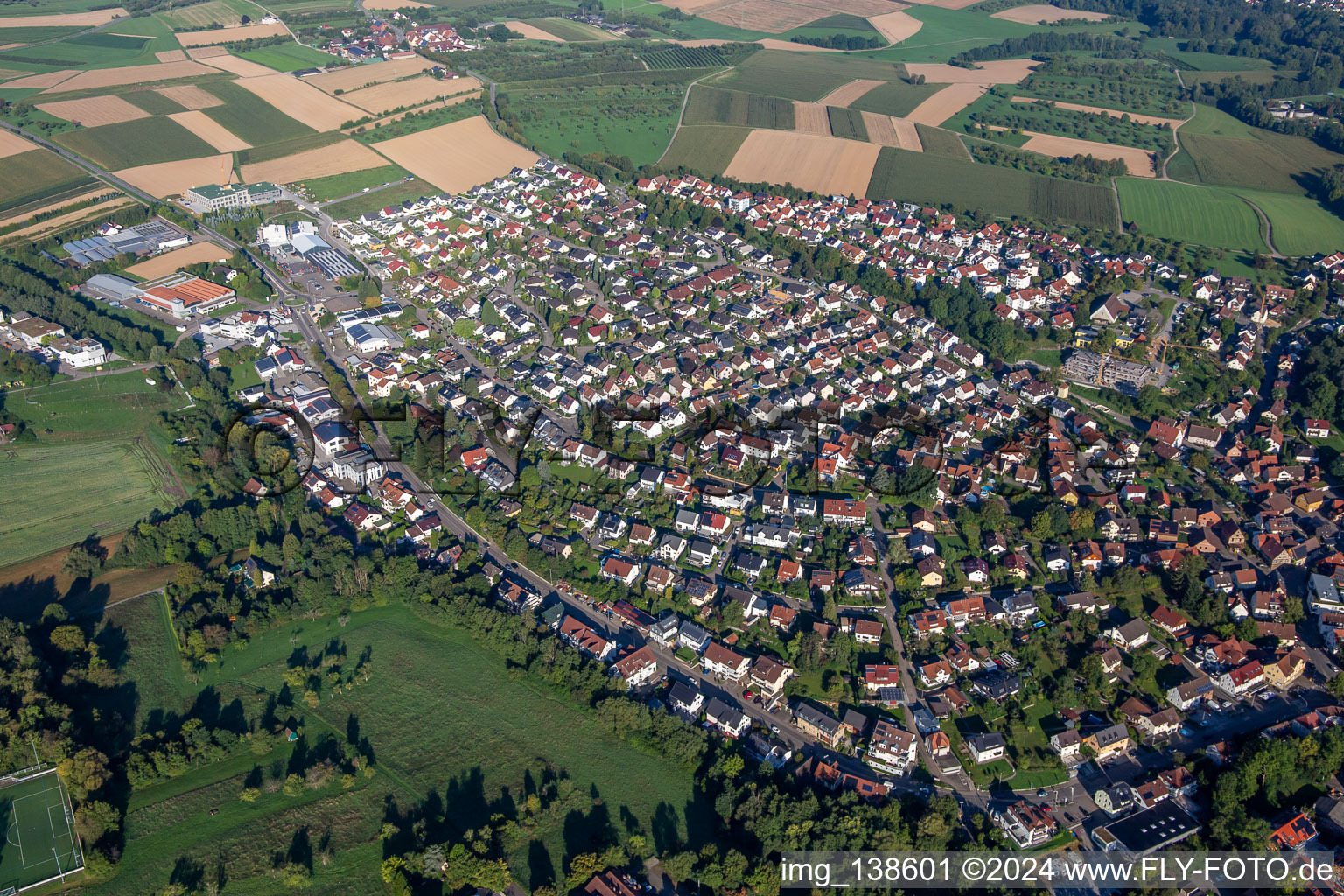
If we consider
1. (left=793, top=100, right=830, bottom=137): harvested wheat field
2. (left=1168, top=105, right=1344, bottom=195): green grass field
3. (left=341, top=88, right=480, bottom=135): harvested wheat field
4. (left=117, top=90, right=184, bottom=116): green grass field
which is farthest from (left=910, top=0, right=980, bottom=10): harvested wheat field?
(left=117, top=90, right=184, bottom=116): green grass field

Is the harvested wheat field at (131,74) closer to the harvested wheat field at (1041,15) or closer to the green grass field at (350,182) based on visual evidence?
the green grass field at (350,182)

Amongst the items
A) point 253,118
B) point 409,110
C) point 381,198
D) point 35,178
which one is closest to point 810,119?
point 409,110

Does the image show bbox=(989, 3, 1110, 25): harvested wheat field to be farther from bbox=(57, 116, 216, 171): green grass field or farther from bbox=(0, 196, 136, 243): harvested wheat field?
bbox=(0, 196, 136, 243): harvested wheat field

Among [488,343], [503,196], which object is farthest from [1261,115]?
[488,343]

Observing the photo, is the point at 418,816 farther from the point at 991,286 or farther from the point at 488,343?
the point at 991,286

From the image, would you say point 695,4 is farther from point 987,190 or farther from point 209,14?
point 987,190

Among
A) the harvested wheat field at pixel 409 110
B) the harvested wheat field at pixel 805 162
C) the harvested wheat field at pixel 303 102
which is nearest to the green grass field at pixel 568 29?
the harvested wheat field at pixel 409 110
